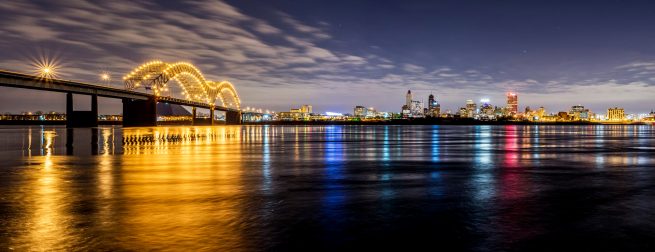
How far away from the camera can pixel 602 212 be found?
1280 centimetres

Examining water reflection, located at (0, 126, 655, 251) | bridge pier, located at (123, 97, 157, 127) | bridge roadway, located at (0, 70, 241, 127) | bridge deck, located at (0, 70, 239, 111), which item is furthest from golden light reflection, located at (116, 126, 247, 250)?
bridge pier, located at (123, 97, 157, 127)

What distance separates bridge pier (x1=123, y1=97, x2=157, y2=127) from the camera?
125 meters

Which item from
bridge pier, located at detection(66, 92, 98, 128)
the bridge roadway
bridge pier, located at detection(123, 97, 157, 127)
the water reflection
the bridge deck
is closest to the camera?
the water reflection

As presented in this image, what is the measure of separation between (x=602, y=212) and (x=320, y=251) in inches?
321

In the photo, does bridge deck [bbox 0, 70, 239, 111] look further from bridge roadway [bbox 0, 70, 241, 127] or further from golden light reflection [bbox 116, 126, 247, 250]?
golden light reflection [bbox 116, 126, 247, 250]

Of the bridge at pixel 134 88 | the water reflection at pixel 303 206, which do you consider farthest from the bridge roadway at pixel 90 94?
the water reflection at pixel 303 206

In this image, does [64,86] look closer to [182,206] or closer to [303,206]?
[182,206]

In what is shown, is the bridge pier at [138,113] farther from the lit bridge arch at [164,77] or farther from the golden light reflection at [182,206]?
the golden light reflection at [182,206]

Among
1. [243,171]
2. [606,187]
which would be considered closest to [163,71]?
[243,171]

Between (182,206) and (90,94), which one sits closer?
(182,206)

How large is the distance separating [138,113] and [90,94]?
2076 cm

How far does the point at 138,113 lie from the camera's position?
128500 mm

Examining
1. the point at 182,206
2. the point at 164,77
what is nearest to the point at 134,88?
the point at 164,77

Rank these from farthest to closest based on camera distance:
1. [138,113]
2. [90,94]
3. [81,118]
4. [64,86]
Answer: [138,113] < [81,118] < [90,94] < [64,86]
